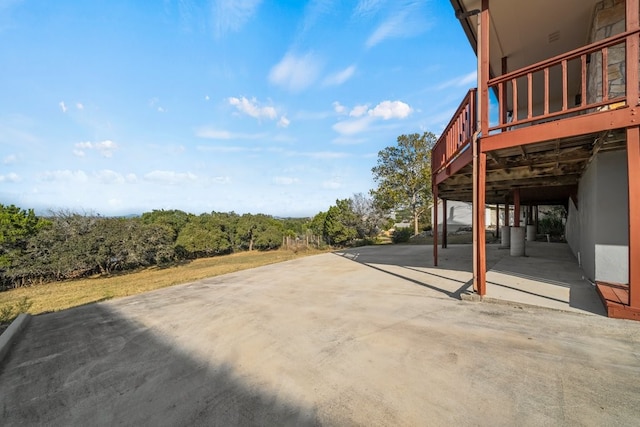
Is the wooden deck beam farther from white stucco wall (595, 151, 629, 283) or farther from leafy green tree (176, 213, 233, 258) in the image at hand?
leafy green tree (176, 213, 233, 258)

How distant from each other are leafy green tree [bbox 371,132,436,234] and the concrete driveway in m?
16.8

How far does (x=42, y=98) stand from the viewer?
10422 mm

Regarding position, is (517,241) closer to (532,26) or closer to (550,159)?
(550,159)

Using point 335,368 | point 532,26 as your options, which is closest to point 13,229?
point 335,368

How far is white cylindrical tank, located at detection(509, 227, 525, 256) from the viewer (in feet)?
24.9

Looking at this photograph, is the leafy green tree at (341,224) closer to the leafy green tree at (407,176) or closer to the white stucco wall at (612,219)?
the leafy green tree at (407,176)

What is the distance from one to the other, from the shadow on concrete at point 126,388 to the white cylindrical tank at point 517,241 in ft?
26.5

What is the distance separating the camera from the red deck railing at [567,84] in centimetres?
315

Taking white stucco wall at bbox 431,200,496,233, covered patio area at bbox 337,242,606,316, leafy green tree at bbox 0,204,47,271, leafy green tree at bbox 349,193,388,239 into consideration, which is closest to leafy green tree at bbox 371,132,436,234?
leafy green tree at bbox 349,193,388,239

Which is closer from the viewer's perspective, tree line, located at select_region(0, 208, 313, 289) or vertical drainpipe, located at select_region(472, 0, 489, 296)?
vertical drainpipe, located at select_region(472, 0, 489, 296)

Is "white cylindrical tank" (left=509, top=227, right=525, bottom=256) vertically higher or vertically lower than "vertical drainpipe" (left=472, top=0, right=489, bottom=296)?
lower

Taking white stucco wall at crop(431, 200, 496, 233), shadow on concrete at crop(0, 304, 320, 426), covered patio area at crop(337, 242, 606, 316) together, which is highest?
white stucco wall at crop(431, 200, 496, 233)

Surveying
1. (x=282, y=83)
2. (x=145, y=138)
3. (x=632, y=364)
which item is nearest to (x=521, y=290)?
(x=632, y=364)

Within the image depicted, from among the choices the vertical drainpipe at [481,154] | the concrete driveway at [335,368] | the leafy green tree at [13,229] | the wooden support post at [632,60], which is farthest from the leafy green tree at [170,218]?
the wooden support post at [632,60]
